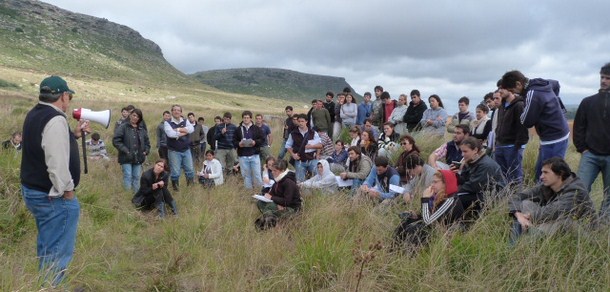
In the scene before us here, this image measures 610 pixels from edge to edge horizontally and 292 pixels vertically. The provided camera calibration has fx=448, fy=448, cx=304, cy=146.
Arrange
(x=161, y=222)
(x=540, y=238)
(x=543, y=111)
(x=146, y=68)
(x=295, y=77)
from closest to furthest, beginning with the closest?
(x=540, y=238) < (x=543, y=111) < (x=161, y=222) < (x=146, y=68) < (x=295, y=77)

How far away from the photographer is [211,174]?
925 centimetres

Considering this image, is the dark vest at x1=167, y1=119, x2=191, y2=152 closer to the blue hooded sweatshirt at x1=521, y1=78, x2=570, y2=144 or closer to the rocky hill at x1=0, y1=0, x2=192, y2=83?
the blue hooded sweatshirt at x1=521, y1=78, x2=570, y2=144

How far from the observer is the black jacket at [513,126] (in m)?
5.62

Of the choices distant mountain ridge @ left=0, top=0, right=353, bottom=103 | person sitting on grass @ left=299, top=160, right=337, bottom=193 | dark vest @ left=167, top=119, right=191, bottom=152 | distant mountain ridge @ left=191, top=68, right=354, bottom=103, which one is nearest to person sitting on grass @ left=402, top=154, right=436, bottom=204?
person sitting on grass @ left=299, top=160, right=337, bottom=193

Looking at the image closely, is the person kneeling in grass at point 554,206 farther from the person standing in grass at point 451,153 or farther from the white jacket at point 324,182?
the white jacket at point 324,182

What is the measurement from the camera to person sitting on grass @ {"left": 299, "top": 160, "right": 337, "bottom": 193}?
755 centimetres

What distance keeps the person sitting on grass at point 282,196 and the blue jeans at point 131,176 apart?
9.52 feet

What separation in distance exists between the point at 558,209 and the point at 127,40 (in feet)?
376

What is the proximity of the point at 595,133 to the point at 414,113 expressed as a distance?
522 centimetres

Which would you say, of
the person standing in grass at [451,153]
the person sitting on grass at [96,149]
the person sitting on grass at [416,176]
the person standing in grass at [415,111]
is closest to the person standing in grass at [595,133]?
the person sitting on grass at [416,176]

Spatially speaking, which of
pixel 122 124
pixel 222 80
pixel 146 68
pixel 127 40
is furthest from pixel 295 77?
pixel 122 124

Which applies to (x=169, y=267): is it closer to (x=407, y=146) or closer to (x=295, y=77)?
(x=407, y=146)

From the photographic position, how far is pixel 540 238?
379 centimetres

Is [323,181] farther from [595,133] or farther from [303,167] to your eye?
[595,133]
